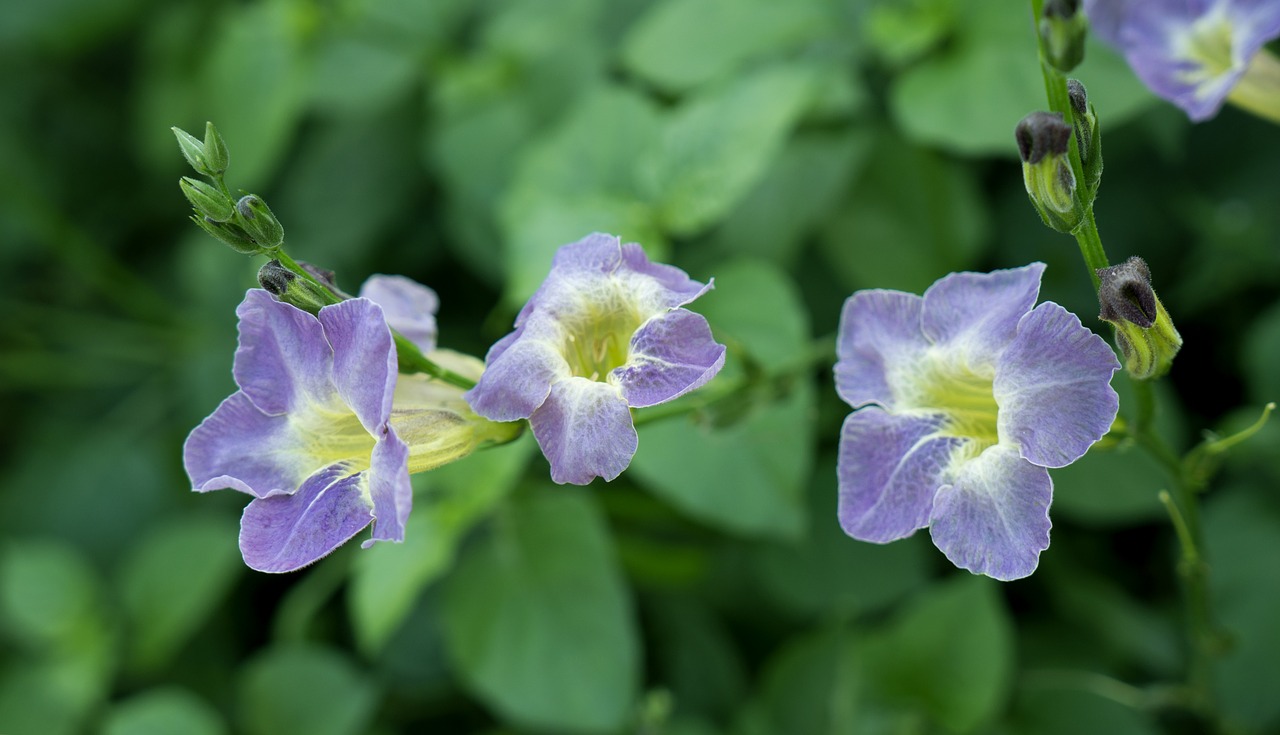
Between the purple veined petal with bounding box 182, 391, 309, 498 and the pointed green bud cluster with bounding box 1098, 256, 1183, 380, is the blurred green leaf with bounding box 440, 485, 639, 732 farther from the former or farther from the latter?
the pointed green bud cluster with bounding box 1098, 256, 1183, 380

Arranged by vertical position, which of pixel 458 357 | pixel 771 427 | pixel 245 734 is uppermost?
pixel 458 357

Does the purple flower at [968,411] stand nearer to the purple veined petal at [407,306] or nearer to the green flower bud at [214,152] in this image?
the purple veined petal at [407,306]

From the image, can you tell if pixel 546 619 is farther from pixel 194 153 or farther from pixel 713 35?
pixel 194 153

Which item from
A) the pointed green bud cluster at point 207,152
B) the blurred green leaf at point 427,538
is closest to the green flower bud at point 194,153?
the pointed green bud cluster at point 207,152

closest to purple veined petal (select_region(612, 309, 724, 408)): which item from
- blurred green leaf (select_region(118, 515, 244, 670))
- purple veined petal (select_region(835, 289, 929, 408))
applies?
purple veined petal (select_region(835, 289, 929, 408))

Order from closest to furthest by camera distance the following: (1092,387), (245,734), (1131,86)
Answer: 1. (1092,387)
2. (1131,86)
3. (245,734)

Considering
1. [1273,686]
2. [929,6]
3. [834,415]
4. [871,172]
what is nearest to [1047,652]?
[1273,686]

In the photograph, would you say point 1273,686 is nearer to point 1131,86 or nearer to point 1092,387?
point 1131,86
